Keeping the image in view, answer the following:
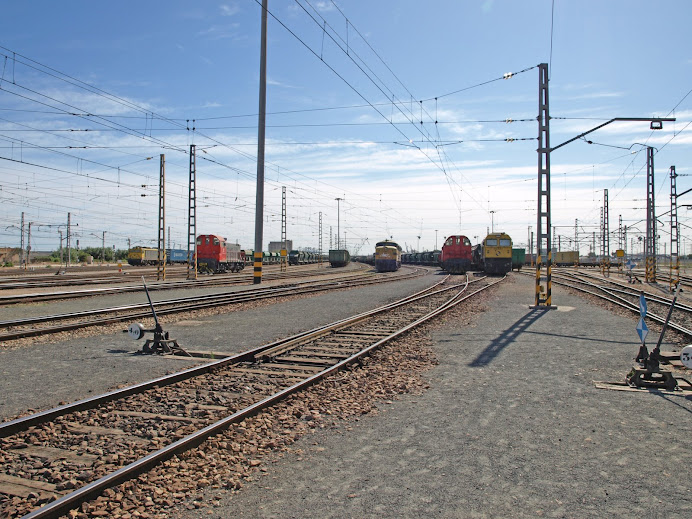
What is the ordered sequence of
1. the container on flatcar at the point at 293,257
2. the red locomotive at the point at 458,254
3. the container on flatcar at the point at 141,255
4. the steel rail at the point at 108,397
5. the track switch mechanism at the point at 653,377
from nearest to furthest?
the steel rail at the point at 108,397 → the track switch mechanism at the point at 653,377 → the red locomotive at the point at 458,254 → the container on flatcar at the point at 141,255 → the container on flatcar at the point at 293,257

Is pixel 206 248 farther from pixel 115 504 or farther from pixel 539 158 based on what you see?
pixel 115 504

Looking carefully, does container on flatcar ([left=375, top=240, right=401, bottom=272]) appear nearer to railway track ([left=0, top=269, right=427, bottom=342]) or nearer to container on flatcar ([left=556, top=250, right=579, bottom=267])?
railway track ([left=0, top=269, right=427, bottom=342])

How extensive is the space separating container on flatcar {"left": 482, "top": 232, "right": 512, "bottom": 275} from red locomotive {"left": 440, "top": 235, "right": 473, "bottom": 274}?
5.14 m

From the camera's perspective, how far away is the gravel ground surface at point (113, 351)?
6.33 meters

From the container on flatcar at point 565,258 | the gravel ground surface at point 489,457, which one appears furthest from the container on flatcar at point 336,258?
the gravel ground surface at point 489,457

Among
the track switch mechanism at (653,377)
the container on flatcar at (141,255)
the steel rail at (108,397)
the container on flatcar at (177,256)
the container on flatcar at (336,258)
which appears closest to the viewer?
the steel rail at (108,397)

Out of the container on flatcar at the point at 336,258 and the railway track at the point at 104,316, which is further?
the container on flatcar at the point at 336,258

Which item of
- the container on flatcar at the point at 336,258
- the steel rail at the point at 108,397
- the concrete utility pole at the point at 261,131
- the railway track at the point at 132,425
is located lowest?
the railway track at the point at 132,425

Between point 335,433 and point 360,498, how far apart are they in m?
1.36

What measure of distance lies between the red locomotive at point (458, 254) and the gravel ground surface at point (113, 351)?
1201 inches

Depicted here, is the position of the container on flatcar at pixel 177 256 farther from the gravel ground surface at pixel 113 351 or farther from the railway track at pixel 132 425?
the railway track at pixel 132 425

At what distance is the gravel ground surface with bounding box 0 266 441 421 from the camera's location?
633cm

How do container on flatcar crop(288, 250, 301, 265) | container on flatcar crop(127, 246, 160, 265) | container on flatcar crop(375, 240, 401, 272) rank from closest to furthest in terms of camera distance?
container on flatcar crop(375, 240, 401, 272) → container on flatcar crop(127, 246, 160, 265) → container on flatcar crop(288, 250, 301, 265)

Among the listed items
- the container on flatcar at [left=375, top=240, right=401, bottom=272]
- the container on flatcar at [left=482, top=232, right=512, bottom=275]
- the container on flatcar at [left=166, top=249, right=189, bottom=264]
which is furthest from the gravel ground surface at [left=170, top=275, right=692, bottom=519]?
the container on flatcar at [left=166, top=249, right=189, bottom=264]
